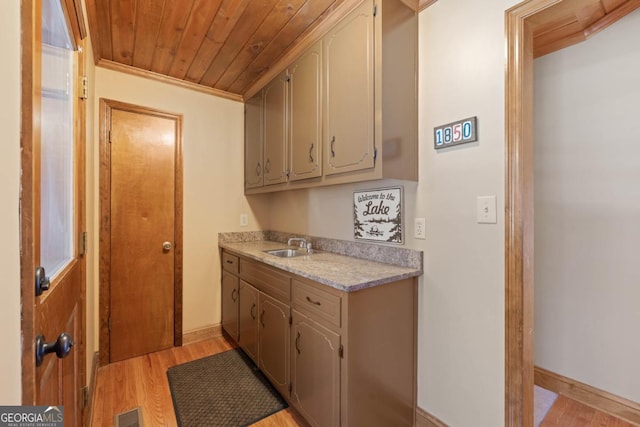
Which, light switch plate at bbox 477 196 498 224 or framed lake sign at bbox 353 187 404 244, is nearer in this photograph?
light switch plate at bbox 477 196 498 224

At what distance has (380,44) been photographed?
4.95 ft

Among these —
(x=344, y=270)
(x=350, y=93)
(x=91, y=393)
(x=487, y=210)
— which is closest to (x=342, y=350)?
(x=344, y=270)

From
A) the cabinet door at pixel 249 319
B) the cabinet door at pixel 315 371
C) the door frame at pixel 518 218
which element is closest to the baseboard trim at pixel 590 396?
the door frame at pixel 518 218

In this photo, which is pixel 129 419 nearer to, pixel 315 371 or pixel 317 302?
pixel 315 371

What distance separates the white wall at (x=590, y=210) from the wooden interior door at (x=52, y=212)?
8.38 feet

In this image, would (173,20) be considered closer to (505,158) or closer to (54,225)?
(54,225)

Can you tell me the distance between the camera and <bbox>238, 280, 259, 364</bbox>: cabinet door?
2162 mm

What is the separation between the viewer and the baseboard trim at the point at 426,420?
155cm

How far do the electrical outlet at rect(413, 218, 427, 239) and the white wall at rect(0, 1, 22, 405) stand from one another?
160 centimetres

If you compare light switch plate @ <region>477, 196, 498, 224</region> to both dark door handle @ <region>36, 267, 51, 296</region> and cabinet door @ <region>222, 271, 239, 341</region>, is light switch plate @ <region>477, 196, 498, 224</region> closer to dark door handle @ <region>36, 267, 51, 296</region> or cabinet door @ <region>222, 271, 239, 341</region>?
dark door handle @ <region>36, 267, 51, 296</region>

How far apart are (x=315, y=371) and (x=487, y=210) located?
120 cm

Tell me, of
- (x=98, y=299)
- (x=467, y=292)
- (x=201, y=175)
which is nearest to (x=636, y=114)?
(x=467, y=292)

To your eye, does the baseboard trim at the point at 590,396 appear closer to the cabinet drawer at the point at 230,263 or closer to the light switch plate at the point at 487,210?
the light switch plate at the point at 487,210

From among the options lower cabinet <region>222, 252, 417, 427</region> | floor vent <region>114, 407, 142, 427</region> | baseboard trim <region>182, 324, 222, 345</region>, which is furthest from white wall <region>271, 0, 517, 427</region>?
baseboard trim <region>182, 324, 222, 345</region>
